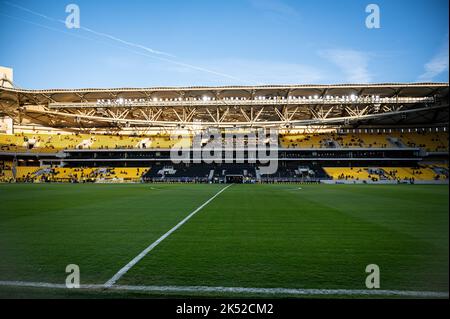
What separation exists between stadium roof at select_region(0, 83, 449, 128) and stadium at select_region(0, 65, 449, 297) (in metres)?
0.31

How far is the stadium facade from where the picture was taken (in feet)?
150

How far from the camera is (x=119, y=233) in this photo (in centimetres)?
818

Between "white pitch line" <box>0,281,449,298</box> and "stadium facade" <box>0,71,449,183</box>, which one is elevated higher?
"stadium facade" <box>0,71,449,183</box>

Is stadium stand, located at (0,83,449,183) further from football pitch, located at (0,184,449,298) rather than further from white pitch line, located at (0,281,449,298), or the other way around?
white pitch line, located at (0,281,449,298)

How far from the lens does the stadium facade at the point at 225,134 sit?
45.8 metres

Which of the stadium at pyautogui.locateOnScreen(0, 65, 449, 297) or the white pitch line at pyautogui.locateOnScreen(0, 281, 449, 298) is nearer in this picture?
the white pitch line at pyautogui.locateOnScreen(0, 281, 449, 298)

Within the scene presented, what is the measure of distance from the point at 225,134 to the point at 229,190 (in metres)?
29.6

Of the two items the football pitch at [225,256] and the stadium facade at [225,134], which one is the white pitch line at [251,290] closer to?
the football pitch at [225,256]

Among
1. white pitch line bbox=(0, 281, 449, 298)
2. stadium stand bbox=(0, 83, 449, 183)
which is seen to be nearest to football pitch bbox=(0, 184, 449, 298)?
white pitch line bbox=(0, 281, 449, 298)

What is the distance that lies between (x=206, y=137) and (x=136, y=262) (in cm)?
5014

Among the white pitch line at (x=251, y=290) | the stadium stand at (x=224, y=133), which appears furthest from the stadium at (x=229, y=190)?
the stadium stand at (x=224, y=133)

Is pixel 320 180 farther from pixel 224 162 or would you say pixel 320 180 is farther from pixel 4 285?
pixel 4 285

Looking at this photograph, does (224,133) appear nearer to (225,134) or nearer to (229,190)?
(225,134)

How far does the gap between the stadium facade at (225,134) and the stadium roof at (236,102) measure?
0.55 feet
